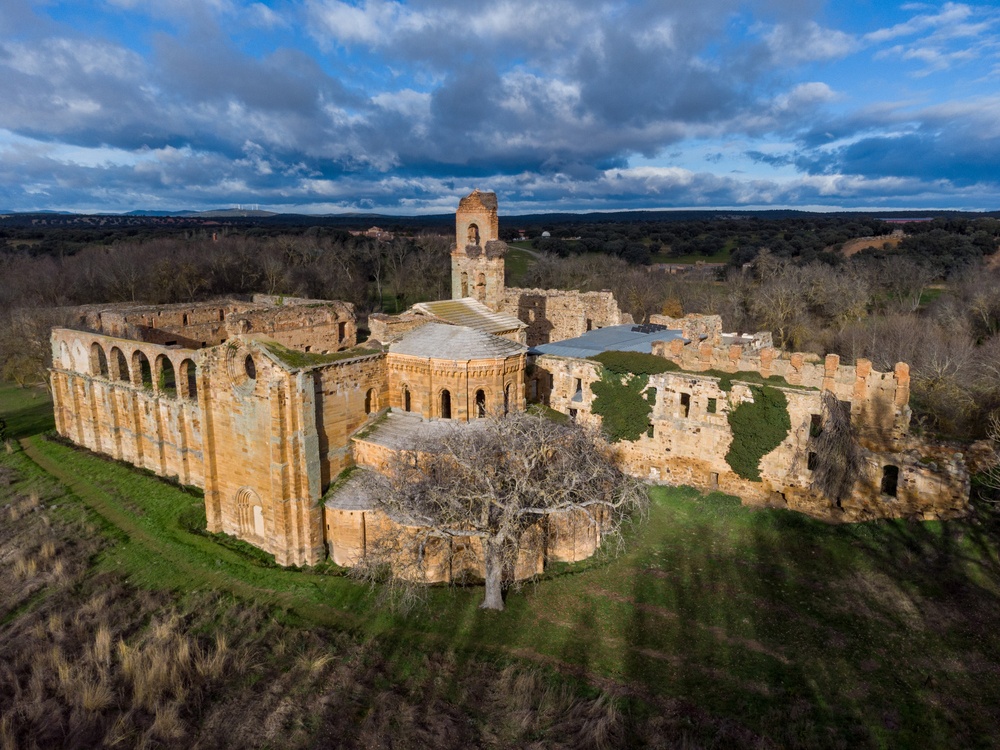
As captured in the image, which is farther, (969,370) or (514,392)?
(969,370)

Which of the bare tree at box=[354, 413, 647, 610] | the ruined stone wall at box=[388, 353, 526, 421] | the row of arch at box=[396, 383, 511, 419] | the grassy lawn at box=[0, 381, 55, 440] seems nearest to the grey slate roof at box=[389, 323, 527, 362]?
the ruined stone wall at box=[388, 353, 526, 421]

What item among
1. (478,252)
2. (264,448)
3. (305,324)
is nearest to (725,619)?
(264,448)

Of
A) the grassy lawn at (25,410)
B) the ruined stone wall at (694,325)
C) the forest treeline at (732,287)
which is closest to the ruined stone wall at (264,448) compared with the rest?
the ruined stone wall at (694,325)

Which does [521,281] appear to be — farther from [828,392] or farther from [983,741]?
[983,741]

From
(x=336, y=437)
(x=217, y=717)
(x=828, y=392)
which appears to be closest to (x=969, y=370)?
(x=828, y=392)

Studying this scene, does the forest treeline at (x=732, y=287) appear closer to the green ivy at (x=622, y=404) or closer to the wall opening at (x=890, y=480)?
the wall opening at (x=890, y=480)

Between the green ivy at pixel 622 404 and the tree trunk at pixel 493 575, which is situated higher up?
the green ivy at pixel 622 404

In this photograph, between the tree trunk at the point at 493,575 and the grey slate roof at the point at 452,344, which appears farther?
the grey slate roof at the point at 452,344
